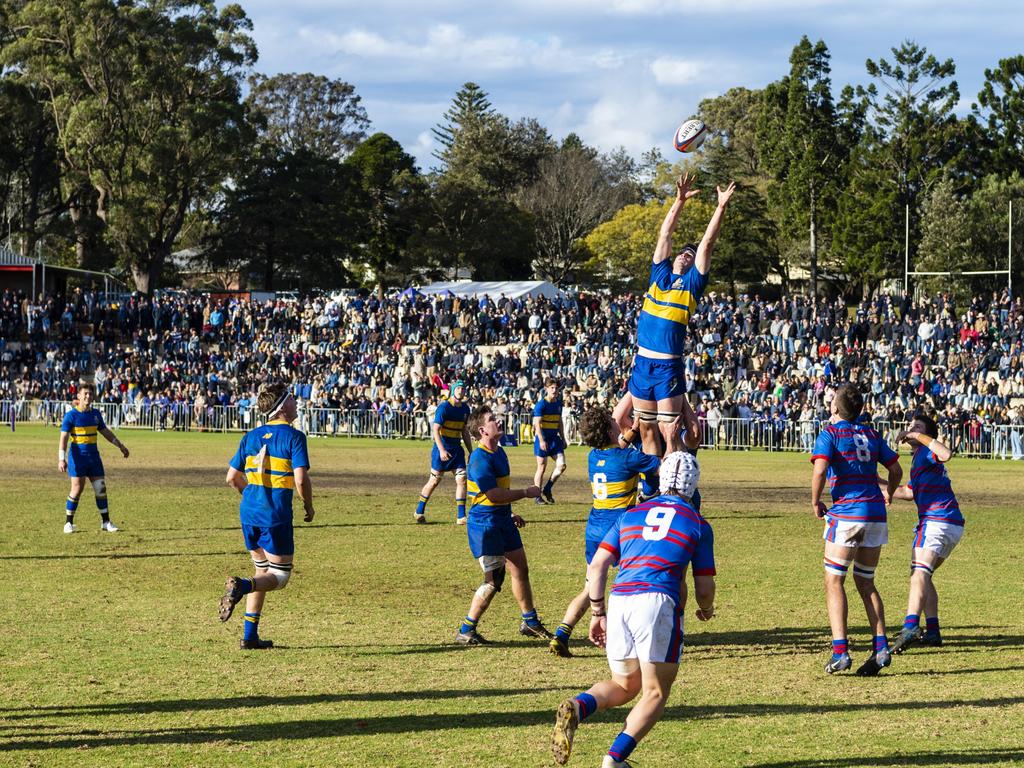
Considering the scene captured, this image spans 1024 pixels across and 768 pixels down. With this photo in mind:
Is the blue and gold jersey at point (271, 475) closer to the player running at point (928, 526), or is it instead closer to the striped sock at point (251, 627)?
the striped sock at point (251, 627)

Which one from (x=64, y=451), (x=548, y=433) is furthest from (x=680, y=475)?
(x=548, y=433)

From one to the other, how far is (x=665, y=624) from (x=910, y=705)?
3001 mm

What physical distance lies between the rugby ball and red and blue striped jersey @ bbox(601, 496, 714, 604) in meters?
5.09

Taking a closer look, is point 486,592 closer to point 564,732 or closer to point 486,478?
point 486,478

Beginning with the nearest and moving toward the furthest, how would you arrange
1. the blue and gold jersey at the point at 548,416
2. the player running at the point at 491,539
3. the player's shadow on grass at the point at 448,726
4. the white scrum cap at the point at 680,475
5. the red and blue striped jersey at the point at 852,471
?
the white scrum cap at the point at 680,475 → the player's shadow on grass at the point at 448,726 → the red and blue striped jersey at the point at 852,471 → the player running at the point at 491,539 → the blue and gold jersey at the point at 548,416

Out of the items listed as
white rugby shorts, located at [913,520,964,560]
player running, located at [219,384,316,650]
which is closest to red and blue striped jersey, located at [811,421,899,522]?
white rugby shorts, located at [913,520,964,560]

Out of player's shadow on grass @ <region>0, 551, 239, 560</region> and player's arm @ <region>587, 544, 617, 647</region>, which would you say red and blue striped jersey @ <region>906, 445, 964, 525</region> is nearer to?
player's arm @ <region>587, 544, 617, 647</region>

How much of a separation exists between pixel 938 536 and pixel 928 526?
0.42 feet

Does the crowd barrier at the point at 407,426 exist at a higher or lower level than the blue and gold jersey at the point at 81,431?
lower

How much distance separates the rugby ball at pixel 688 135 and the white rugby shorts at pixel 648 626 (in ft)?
18.1

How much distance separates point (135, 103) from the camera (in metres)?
71.1

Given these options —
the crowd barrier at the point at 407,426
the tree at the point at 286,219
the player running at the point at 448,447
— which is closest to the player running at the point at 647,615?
the player running at the point at 448,447

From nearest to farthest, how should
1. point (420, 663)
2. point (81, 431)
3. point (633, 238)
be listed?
point (420, 663) → point (81, 431) → point (633, 238)

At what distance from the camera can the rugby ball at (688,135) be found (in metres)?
11.3
